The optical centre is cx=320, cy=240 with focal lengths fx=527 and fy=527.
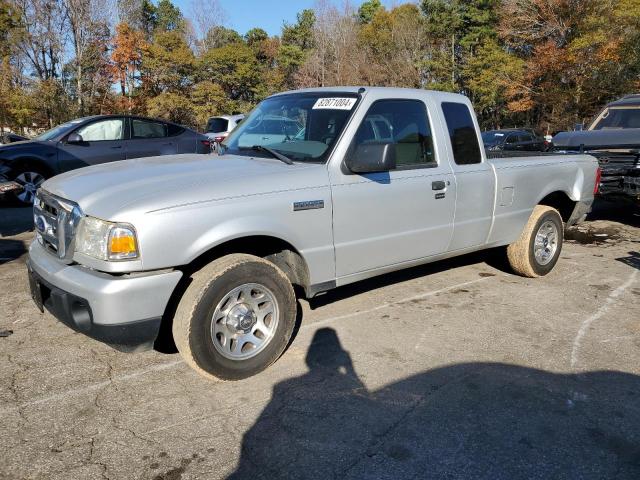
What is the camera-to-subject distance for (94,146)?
9484mm

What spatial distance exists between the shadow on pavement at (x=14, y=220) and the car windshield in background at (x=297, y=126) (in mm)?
4880

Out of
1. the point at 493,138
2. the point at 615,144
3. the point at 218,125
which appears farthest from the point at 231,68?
the point at 615,144

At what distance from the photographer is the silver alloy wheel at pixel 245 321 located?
329 cm

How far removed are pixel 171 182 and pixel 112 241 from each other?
21.6 inches

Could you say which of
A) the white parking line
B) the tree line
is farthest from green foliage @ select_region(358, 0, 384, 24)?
the white parking line

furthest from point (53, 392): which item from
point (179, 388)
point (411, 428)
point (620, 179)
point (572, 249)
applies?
point (620, 179)

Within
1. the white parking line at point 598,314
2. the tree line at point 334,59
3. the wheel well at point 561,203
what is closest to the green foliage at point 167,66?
the tree line at point 334,59

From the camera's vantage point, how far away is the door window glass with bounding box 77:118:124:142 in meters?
9.60

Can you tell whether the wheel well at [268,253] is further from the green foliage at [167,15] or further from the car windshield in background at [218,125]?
the green foliage at [167,15]

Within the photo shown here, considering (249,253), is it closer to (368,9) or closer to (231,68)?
(231,68)

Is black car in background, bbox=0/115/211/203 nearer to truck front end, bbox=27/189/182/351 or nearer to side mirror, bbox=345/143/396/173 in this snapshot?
truck front end, bbox=27/189/182/351

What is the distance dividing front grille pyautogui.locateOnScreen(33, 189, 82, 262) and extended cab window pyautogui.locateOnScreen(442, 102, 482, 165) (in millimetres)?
3078

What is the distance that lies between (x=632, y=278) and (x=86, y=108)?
36.5 metres

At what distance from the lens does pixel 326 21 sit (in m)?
48.0
